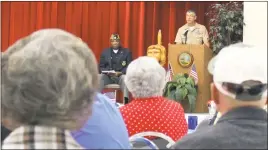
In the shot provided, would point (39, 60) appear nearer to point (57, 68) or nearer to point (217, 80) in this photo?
point (57, 68)

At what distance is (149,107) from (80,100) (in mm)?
1288

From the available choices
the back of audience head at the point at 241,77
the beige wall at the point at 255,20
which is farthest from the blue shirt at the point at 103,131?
the beige wall at the point at 255,20

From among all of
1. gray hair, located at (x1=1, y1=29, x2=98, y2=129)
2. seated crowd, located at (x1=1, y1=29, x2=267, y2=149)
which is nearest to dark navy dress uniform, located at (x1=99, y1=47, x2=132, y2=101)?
seated crowd, located at (x1=1, y1=29, x2=267, y2=149)

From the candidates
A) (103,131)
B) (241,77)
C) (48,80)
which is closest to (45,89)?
(48,80)

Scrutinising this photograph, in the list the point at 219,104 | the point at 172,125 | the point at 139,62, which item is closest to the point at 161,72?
the point at 139,62

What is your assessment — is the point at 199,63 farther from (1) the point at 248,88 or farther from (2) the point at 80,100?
(2) the point at 80,100

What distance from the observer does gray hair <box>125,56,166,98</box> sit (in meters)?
2.22

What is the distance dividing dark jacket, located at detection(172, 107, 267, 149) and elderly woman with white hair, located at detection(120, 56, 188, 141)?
98cm

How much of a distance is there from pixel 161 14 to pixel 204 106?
2.78m

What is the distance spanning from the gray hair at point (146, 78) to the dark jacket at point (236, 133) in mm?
1060

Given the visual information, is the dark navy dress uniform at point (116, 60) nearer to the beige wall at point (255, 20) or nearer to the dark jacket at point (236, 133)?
the beige wall at point (255, 20)

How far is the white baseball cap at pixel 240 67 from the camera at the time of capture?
1.13 m

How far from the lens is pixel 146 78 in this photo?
2.23m

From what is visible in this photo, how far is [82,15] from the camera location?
8422mm
